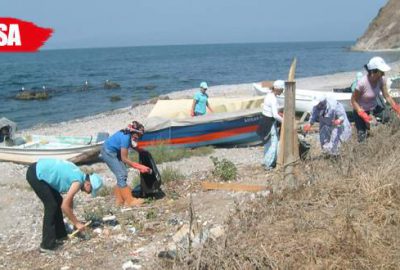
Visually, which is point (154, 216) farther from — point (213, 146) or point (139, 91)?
point (139, 91)

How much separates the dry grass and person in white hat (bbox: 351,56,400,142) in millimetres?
1729

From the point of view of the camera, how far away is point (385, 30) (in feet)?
295

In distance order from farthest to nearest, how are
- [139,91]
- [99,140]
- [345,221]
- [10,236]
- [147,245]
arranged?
[139,91] → [99,140] → [10,236] → [147,245] → [345,221]

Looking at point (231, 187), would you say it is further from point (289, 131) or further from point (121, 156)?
point (289, 131)

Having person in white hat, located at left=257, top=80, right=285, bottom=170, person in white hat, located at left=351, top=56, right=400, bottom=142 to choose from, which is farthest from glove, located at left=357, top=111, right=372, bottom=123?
person in white hat, located at left=257, top=80, right=285, bottom=170

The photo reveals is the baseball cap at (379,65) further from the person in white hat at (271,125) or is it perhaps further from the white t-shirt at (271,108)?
the white t-shirt at (271,108)

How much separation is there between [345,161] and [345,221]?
1.28m

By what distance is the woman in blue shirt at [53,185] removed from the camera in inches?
245

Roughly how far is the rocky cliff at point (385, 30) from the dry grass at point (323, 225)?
276 ft

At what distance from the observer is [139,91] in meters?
38.2

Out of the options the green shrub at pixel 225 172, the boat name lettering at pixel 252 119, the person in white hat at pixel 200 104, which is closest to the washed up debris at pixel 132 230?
the green shrub at pixel 225 172

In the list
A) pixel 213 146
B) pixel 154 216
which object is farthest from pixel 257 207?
pixel 213 146

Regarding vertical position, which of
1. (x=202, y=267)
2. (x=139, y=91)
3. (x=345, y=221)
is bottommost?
(x=139, y=91)

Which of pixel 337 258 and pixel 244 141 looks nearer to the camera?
pixel 337 258
